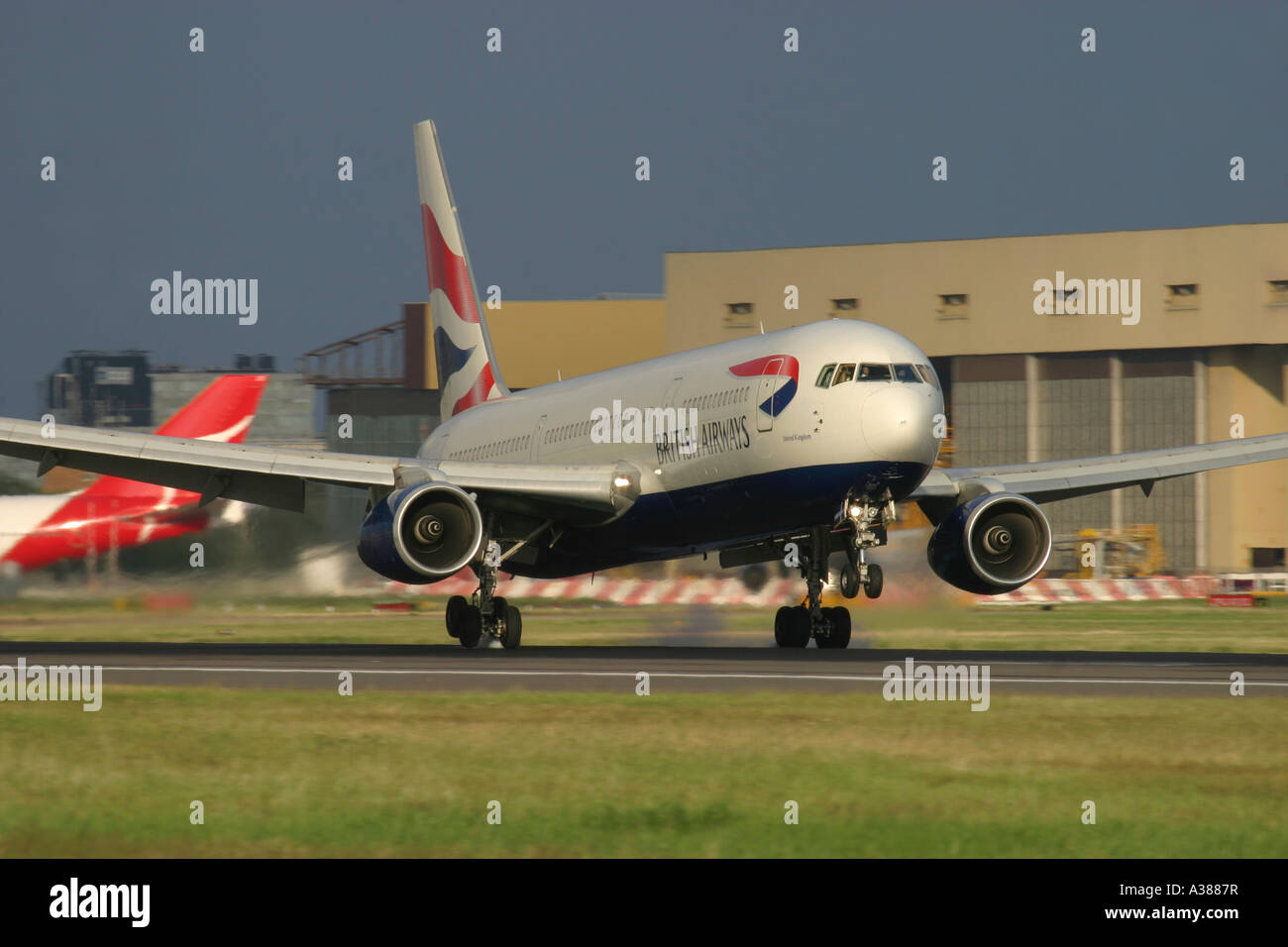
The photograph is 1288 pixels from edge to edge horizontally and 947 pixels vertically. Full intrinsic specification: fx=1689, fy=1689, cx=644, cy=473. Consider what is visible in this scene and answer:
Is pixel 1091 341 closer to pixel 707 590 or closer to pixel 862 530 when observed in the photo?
pixel 707 590

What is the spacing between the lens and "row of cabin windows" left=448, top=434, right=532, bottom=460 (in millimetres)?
35438

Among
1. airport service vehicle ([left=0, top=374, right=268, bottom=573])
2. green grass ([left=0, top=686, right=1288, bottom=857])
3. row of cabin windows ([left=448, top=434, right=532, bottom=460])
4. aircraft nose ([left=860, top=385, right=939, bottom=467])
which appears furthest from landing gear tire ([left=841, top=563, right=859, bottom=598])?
airport service vehicle ([left=0, top=374, right=268, bottom=573])

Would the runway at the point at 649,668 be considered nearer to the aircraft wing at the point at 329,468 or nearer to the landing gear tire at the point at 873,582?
the landing gear tire at the point at 873,582

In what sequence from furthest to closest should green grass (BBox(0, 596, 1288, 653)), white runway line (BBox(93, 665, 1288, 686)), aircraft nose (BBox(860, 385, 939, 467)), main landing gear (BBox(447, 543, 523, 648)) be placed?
1. green grass (BBox(0, 596, 1288, 653))
2. main landing gear (BBox(447, 543, 523, 648))
3. aircraft nose (BBox(860, 385, 939, 467))
4. white runway line (BBox(93, 665, 1288, 686))

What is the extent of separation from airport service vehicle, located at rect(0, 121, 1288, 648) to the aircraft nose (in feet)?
0.09

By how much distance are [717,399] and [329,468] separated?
7074 mm

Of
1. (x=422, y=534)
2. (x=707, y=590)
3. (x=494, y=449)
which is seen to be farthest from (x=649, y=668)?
(x=707, y=590)

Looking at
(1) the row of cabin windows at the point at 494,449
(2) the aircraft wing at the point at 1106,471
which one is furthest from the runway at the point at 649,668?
(1) the row of cabin windows at the point at 494,449

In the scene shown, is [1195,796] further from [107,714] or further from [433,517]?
[433,517]

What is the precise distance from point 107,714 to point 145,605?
20710 mm

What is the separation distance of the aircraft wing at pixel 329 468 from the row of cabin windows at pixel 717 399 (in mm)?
1704

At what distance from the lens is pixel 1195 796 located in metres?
12.6

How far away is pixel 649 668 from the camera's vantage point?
24.1 m

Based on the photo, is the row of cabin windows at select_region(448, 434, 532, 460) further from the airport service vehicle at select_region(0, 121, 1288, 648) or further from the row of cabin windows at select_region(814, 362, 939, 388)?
the row of cabin windows at select_region(814, 362, 939, 388)
